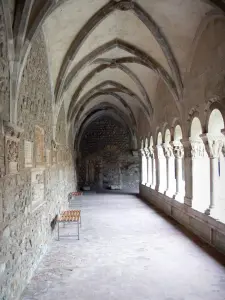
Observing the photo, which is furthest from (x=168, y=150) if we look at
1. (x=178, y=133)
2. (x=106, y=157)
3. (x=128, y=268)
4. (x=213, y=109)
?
(x=106, y=157)

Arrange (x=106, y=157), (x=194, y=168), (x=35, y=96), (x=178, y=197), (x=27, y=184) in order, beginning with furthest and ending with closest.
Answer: (x=106, y=157)
(x=178, y=197)
(x=194, y=168)
(x=35, y=96)
(x=27, y=184)

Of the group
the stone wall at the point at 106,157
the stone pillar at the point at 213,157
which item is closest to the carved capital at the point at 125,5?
the stone pillar at the point at 213,157

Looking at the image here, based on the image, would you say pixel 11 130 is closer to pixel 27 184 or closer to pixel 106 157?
pixel 27 184

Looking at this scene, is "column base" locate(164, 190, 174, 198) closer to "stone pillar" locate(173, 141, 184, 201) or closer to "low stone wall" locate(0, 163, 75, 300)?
"stone pillar" locate(173, 141, 184, 201)

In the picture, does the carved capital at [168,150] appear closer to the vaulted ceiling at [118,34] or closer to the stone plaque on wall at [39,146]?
the vaulted ceiling at [118,34]

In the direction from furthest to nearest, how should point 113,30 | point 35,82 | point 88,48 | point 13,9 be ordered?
point 88,48 < point 113,30 < point 35,82 < point 13,9

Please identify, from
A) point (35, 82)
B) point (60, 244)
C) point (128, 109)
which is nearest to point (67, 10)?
point (35, 82)

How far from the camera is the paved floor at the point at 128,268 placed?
149 inches

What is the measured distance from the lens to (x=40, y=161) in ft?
18.2

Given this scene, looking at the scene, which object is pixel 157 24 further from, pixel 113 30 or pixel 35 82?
pixel 35 82

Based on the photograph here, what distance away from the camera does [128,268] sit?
15.3 feet

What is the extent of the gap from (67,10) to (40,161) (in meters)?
2.89

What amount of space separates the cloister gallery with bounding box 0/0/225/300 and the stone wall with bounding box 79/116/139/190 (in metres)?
7.27

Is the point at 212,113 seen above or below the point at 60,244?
above
